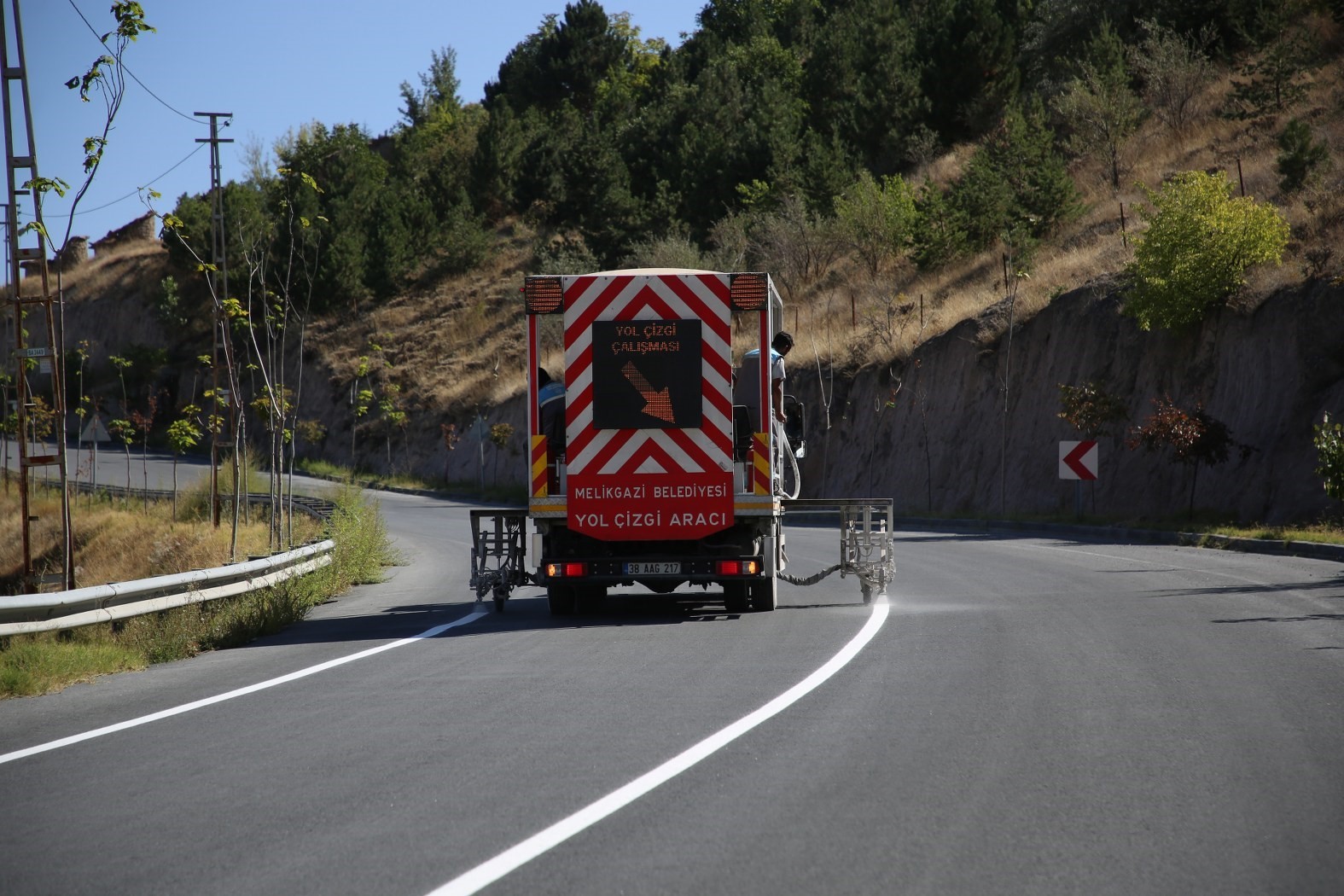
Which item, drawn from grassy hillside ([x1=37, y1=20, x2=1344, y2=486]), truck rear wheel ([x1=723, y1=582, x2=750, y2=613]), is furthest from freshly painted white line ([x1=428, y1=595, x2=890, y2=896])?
grassy hillside ([x1=37, y1=20, x2=1344, y2=486])

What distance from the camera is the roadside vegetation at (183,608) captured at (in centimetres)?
1034

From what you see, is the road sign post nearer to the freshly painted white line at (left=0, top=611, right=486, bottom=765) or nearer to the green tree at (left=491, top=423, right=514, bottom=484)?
the freshly painted white line at (left=0, top=611, right=486, bottom=765)

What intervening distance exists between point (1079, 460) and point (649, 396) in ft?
68.2

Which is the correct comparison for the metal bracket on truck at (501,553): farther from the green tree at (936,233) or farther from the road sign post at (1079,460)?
the green tree at (936,233)

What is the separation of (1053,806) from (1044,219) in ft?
162

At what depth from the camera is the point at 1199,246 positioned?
108 ft

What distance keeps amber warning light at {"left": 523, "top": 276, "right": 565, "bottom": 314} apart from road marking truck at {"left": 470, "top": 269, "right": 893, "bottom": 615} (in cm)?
1

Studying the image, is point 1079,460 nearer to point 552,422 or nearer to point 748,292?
point 748,292

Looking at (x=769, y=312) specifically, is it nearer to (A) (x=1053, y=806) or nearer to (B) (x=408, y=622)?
(B) (x=408, y=622)

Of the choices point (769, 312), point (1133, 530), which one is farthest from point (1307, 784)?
point (1133, 530)

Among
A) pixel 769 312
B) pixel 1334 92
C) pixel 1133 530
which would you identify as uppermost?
pixel 1334 92

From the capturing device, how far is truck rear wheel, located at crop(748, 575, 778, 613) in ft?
46.6

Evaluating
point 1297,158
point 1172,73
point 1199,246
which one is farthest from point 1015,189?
point 1199,246

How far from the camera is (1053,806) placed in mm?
5855
